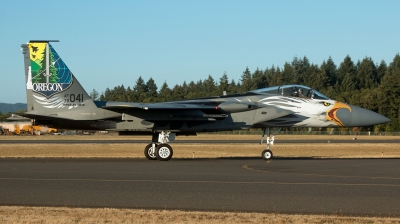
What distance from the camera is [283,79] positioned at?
12812 centimetres

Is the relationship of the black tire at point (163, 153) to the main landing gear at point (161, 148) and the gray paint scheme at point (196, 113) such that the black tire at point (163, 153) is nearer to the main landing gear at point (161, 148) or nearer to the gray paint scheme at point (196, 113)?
the main landing gear at point (161, 148)

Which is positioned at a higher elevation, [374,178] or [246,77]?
[246,77]

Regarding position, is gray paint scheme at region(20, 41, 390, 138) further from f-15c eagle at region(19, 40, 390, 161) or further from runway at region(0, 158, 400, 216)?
Result: runway at region(0, 158, 400, 216)

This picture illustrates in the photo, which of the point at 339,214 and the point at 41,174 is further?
the point at 41,174

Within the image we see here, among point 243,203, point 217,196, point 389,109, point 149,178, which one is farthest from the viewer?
point 389,109

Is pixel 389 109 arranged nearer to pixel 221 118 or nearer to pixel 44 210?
pixel 221 118

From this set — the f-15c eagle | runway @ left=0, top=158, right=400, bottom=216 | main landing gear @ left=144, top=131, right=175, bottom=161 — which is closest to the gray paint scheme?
the f-15c eagle

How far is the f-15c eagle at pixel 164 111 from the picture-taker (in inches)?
881

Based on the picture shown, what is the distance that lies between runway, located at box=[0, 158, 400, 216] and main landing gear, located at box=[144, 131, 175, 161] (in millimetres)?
3711

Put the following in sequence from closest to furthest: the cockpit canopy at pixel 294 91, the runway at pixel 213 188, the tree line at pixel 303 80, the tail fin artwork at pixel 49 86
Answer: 1. the runway at pixel 213 188
2. the tail fin artwork at pixel 49 86
3. the cockpit canopy at pixel 294 91
4. the tree line at pixel 303 80

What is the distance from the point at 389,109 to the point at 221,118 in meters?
64.8

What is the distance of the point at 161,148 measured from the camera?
22.8 metres

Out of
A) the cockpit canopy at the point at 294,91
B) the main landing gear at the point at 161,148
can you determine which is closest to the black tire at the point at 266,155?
the cockpit canopy at the point at 294,91

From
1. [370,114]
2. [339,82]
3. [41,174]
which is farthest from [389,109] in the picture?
[41,174]
